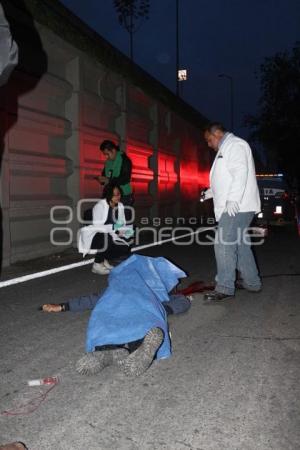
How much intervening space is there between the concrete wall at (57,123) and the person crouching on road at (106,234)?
167 centimetres

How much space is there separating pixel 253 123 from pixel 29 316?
28814 mm

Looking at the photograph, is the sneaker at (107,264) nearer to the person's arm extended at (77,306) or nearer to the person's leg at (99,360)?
the person's arm extended at (77,306)

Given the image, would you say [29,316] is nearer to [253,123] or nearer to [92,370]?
[92,370]

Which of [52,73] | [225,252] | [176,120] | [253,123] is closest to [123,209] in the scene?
[225,252]

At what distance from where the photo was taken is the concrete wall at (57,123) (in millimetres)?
7621

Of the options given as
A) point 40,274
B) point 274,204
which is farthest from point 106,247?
point 274,204

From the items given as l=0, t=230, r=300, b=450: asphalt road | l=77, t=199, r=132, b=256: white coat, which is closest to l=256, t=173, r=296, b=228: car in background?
l=77, t=199, r=132, b=256: white coat

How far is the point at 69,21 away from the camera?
28.6 ft

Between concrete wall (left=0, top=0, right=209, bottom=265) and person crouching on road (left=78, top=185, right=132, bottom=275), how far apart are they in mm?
1670

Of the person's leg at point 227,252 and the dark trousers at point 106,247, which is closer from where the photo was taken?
the person's leg at point 227,252

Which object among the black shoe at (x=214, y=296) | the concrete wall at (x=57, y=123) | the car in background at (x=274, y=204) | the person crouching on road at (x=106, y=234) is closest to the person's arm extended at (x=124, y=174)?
the person crouching on road at (x=106, y=234)

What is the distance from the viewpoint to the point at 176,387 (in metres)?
2.85

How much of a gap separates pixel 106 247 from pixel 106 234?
177 millimetres

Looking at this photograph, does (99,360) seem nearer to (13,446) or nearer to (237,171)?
(13,446)
